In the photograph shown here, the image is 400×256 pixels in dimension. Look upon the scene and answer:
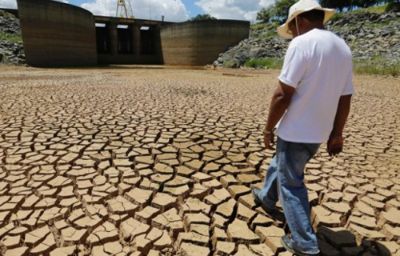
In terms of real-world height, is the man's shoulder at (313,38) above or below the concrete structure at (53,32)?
below

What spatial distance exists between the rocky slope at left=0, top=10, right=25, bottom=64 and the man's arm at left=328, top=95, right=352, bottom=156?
72.0 ft

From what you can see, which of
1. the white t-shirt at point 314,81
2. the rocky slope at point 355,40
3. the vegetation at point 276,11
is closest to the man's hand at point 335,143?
the white t-shirt at point 314,81

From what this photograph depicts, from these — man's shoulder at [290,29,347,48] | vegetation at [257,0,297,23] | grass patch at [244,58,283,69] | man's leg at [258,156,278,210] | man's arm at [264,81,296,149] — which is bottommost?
man's leg at [258,156,278,210]

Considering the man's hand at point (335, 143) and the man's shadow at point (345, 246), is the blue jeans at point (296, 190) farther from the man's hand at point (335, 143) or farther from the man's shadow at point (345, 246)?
the man's shadow at point (345, 246)

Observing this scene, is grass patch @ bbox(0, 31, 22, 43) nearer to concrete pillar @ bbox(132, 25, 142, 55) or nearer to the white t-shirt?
concrete pillar @ bbox(132, 25, 142, 55)

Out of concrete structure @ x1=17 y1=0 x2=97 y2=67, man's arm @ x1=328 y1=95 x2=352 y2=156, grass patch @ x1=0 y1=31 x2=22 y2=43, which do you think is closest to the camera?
man's arm @ x1=328 y1=95 x2=352 y2=156

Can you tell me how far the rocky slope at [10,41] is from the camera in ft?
62.1

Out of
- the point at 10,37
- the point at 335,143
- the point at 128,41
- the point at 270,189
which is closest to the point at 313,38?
the point at 335,143

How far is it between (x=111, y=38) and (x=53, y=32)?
9129mm

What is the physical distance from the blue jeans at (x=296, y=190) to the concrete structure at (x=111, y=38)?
2252 centimetres

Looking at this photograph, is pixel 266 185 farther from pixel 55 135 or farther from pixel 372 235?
pixel 55 135

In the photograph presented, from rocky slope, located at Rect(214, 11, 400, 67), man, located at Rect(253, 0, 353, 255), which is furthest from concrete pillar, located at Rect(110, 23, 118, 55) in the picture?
man, located at Rect(253, 0, 353, 255)

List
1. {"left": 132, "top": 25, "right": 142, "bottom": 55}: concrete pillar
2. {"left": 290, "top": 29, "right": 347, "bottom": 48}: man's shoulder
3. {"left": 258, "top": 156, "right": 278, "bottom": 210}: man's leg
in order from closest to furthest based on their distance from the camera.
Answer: {"left": 290, "top": 29, "right": 347, "bottom": 48}: man's shoulder, {"left": 258, "top": 156, "right": 278, "bottom": 210}: man's leg, {"left": 132, "top": 25, "right": 142, "bottom": 55}: concrete pillar

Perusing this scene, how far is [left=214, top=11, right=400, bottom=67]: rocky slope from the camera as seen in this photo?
16.3m
